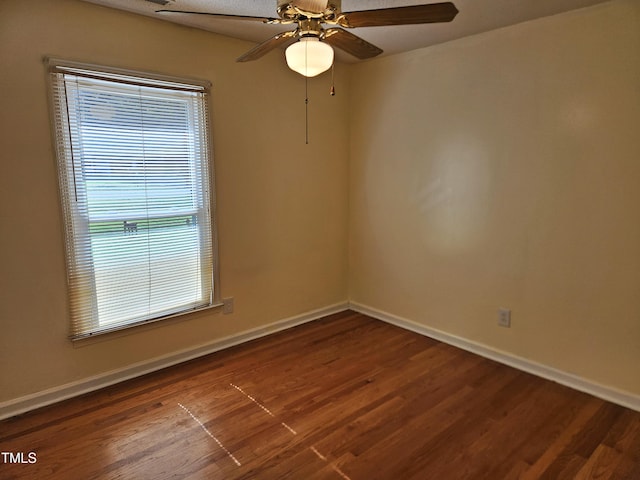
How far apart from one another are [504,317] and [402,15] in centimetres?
219

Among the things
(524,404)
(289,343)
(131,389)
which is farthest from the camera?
(289,343)

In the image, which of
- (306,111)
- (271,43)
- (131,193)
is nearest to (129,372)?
(131,193)

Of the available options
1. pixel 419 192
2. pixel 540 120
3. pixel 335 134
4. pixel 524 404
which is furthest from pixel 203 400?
pixel 540 120

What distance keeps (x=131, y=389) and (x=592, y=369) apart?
9.46 feet

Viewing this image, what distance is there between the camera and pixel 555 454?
6.47 feet

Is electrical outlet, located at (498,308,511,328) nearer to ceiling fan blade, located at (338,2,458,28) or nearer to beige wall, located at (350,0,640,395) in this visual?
beige wall, located at (350,0,640,395)

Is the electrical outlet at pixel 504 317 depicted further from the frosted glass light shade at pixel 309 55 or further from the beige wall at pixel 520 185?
the frosted glass light shade at pixel 309 55

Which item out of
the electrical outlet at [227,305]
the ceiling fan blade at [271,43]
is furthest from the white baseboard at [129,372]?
the ceiling fan blade at [271,43]

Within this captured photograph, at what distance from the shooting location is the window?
2.35m

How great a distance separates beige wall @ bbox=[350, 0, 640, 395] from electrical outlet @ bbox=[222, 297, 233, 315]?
1397 mm

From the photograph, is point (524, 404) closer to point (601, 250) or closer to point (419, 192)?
point (601, 250)

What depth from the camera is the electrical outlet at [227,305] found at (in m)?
3.12

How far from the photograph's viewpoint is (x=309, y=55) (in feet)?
5.78

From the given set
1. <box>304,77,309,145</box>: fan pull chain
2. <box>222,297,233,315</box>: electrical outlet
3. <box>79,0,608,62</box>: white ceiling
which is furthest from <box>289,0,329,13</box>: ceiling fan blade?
<box>222,297,233,315</box>: electrical outlet
